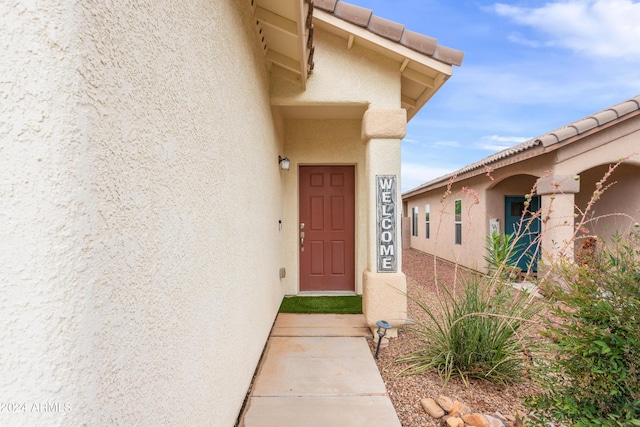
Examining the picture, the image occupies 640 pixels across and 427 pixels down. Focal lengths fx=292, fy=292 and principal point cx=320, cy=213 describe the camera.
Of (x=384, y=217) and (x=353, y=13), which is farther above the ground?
(x=353, y=13)

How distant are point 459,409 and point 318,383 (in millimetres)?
1301

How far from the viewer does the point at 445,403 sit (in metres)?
2.56

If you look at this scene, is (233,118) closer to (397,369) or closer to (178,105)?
(178,105)

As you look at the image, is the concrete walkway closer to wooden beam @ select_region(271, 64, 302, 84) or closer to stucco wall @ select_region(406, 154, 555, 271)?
wooden beam @ select_region(271, 64, 302, 84)

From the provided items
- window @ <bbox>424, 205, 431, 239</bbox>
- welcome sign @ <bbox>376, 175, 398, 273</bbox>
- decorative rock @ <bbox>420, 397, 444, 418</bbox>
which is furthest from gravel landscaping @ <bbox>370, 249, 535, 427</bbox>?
window @ <bbox>424, 205, 431, 239</bbox>

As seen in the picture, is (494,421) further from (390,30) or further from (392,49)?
(390,30)

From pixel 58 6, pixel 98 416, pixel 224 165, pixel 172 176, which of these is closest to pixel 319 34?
pixel 224 165

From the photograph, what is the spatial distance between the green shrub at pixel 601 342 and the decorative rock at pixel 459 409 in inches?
27.9

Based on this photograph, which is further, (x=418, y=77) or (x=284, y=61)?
(x=418, y=77)

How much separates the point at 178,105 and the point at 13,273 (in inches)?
37.4

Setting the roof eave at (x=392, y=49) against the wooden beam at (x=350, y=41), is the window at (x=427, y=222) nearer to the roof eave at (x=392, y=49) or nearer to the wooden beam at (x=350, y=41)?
the roof eave at (x=392, y=49)

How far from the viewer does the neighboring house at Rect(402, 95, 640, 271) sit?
545cm

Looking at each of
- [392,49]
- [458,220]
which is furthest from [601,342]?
[458,220]

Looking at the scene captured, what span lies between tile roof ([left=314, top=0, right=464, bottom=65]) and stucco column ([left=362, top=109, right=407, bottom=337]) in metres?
0.80
